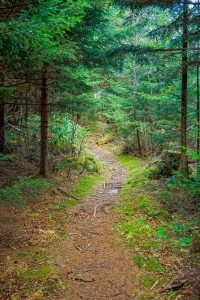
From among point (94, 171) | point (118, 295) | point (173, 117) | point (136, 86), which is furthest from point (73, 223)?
point (136, 86)

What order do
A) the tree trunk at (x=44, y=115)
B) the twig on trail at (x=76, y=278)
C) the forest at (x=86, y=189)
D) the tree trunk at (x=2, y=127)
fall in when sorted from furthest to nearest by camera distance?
1. the tree trunk at (x=2, y=127)
2. the tree trunk at (x=44, y=115)
3. the twig on trail at (x=76, y=278)
4. the forest at (x=86, y=189)

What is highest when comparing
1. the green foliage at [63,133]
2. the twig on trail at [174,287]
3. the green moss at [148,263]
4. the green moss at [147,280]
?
the green foliage at [63,133]

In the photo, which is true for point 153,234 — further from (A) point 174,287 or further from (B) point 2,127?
(B) point 2,127

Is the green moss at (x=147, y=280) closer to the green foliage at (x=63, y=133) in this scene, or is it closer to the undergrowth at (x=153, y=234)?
the undergrowth at (x=153, y=234)

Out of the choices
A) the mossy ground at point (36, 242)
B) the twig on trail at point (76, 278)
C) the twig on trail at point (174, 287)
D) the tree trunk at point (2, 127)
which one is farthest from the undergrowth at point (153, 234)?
the tree trunk at point (2, 127)

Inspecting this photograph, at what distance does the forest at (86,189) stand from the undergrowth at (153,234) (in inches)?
1.3

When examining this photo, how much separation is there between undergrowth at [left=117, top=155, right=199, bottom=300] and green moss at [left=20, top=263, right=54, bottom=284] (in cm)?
187

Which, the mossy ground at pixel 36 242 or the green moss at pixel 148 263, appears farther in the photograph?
the green moss at pixel 148 263

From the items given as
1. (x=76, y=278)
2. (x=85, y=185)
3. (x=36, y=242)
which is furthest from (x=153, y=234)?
(x=85, y=185)

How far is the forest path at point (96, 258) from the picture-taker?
5086 millimetres

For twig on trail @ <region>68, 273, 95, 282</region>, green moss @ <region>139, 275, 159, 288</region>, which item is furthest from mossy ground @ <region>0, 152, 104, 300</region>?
green moss @ <region>139, 275, 159, 288</region>

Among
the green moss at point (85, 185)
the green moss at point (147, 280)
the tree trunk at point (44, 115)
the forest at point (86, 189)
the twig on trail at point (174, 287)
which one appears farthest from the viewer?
the green moss at point (85, 185)

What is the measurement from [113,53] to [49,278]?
25.6 ft

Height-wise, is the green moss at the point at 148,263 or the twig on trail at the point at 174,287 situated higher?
the twig on trail at the point at 174,287
